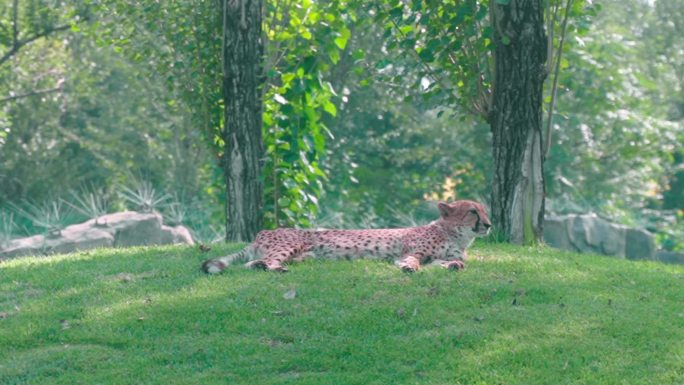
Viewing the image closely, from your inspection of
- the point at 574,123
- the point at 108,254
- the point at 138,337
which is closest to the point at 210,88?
the point at 108,254

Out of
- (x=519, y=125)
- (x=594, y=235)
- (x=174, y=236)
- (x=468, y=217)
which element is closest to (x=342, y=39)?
(x=519, y=125)

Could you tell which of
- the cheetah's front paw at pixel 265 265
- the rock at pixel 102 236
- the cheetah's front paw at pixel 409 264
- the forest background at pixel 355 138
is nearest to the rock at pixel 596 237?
the forest background at pixel 355 138

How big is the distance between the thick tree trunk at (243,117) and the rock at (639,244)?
407 inches

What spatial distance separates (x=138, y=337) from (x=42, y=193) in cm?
1880

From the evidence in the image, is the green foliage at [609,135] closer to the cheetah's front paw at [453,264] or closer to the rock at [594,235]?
the rock at [594,235]

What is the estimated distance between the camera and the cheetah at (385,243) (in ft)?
34.1

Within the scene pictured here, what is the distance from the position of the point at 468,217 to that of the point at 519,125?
2.23 meters

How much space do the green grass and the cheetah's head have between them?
16.7 inches

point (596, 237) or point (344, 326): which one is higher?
point (344, 326)

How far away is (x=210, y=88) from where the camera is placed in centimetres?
1447

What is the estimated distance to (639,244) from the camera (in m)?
21.5

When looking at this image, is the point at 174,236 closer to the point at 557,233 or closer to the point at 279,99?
the point at 279,99

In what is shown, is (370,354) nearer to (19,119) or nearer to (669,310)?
(669,310)

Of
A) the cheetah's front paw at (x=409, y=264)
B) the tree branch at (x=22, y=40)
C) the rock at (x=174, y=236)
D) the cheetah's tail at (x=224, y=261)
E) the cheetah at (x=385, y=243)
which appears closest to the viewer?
the cheetah's front paw at (x=409, y=264)
